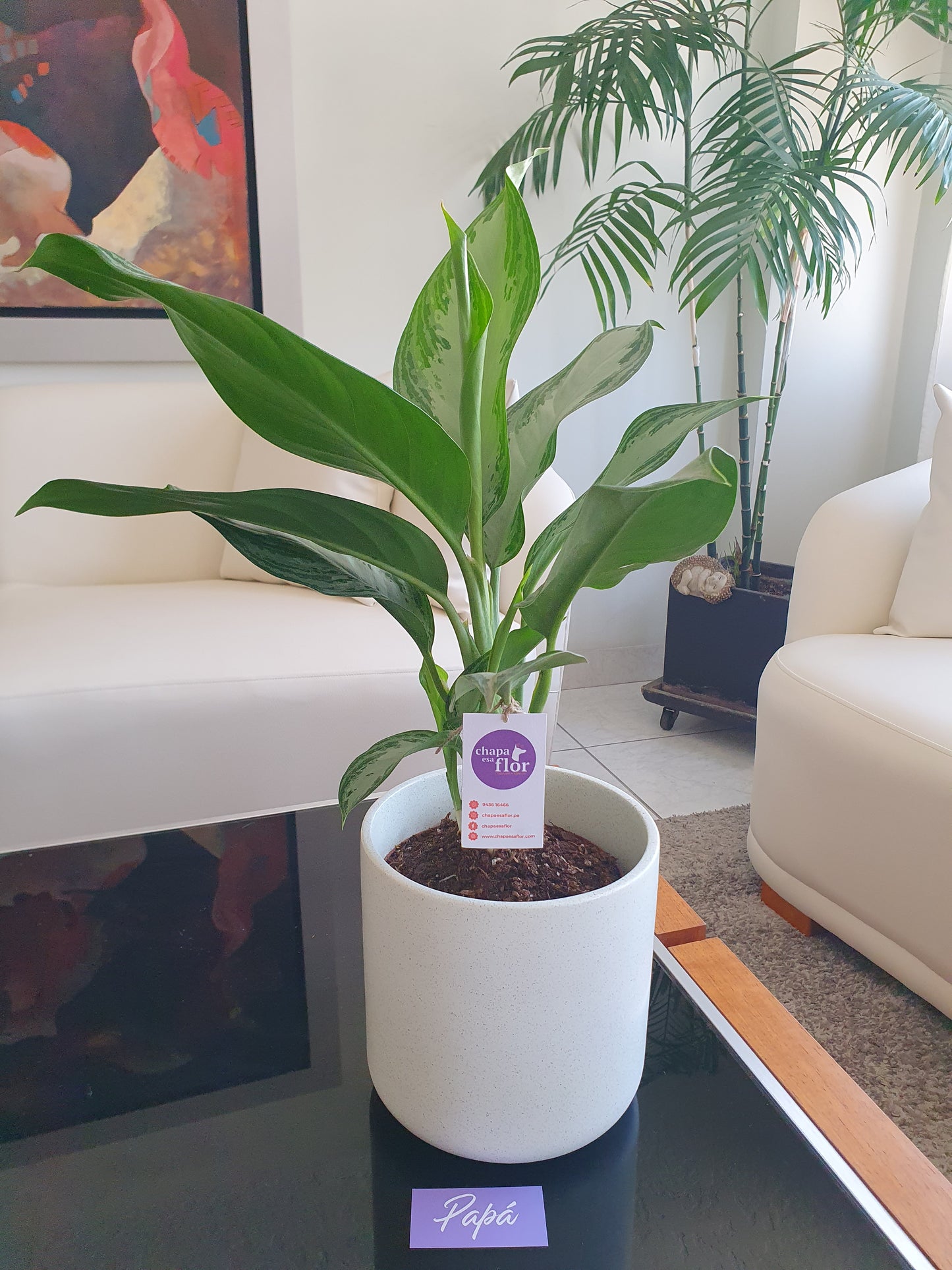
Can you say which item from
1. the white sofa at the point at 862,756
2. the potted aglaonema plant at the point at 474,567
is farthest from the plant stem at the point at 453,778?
the white sofa at the point at 862,756

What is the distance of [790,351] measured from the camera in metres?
2.29

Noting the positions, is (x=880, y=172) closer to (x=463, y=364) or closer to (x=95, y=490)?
(x=463, y=364)

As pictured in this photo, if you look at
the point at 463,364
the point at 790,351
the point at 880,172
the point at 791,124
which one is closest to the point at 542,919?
the point at 463,364

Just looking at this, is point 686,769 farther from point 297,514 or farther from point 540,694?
point 297,514

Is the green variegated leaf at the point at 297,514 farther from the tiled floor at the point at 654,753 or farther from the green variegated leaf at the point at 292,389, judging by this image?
the tiled floor at the point at 654,753

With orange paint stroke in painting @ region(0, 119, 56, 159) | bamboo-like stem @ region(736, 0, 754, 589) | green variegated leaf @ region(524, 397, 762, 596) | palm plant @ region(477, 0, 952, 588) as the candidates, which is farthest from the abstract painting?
green variegated leaf @ region(524, 397, 762, 596)

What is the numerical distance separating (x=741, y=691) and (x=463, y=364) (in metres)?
1.73

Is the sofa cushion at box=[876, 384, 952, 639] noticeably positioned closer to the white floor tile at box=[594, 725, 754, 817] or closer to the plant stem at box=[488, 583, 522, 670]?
the white floor tile at box=[594, 725, 754, 817]

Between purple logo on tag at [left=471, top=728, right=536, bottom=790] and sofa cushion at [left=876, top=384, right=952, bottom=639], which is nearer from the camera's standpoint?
purple logo on tag at [left=471, top=728, right=536, bottom=790]

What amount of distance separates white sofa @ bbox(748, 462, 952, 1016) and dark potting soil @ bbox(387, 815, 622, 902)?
62 centimetres

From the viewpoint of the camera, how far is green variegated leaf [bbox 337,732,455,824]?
0.46 m

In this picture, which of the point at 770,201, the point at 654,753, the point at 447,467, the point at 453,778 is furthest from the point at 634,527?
the point at 654,753

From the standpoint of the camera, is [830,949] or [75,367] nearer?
[830,949]

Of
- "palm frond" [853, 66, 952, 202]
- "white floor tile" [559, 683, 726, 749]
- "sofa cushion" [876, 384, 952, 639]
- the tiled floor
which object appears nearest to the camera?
"sofa cushion" [876, 384, 952, 639]
